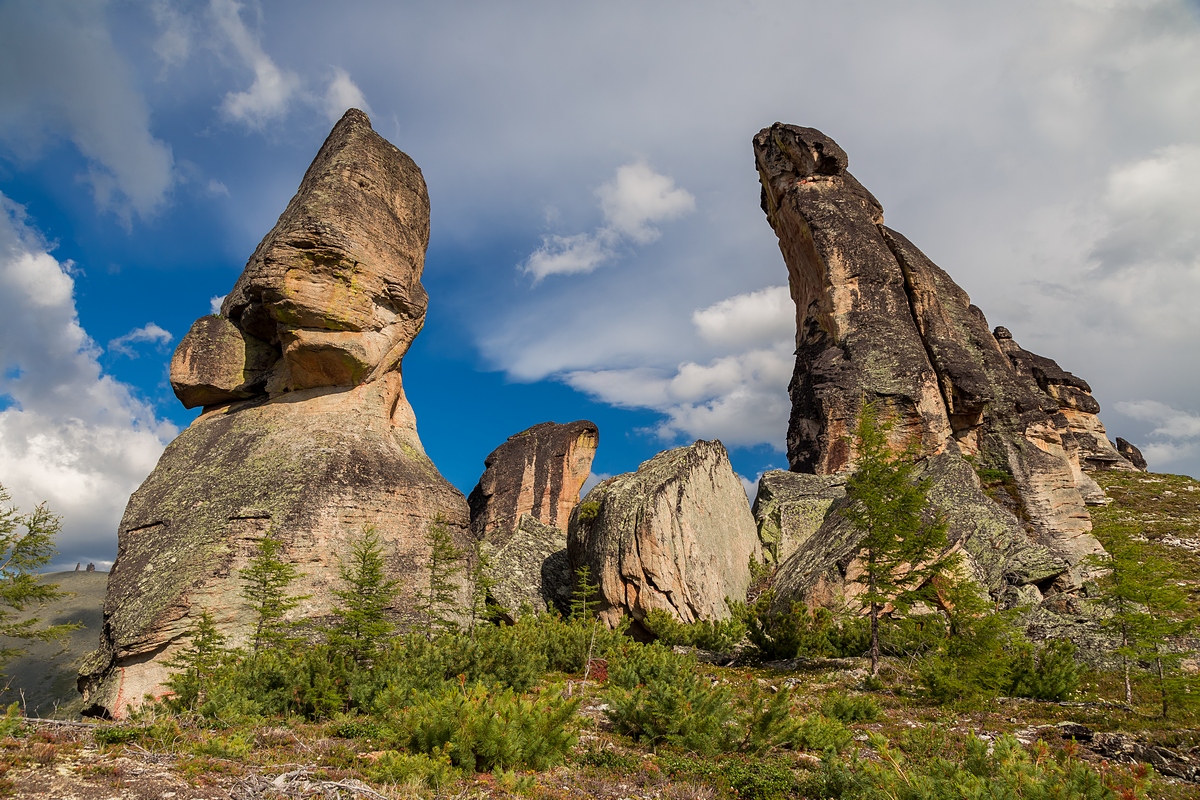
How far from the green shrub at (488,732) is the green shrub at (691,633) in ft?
31.5

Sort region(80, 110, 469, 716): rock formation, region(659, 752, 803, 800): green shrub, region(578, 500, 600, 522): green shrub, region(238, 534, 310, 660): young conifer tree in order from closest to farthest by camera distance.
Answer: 1. region(659, 752, 803, 800): green shrub
2. region(238, 534, 310, 660): young conifer tree
3. region(80, 110, 469, 716): rock formation
4. region(578, 500, 600, 522): green shrub

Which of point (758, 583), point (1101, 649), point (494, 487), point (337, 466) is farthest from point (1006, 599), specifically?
point (494, 487)

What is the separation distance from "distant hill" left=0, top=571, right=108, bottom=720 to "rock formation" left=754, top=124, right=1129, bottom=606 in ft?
82.9

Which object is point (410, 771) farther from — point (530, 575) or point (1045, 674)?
point (530, 575)

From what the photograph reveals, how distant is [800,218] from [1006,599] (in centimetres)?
2117

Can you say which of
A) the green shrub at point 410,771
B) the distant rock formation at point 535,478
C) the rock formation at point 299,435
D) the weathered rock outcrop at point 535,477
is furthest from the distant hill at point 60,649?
the weathered rock outcrop at point 535,477

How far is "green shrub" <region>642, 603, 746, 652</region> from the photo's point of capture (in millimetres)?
15828

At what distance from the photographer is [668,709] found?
7750 millimetres

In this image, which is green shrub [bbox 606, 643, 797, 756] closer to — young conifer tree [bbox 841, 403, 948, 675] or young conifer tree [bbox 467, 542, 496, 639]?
young conifer tree [bbox 841, 403, 948, 675]

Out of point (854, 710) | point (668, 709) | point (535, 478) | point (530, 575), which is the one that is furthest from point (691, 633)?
point (535, 478)

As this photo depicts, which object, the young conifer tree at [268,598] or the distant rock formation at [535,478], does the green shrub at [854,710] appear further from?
the distant rock formation at [535,478]

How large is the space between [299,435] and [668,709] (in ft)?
41.1

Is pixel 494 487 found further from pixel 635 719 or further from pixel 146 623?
→ pixel 635 719

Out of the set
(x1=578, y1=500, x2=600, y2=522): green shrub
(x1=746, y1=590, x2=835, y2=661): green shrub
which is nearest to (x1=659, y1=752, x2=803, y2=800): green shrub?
(x1=746, y1=590, x2=835, y2=661): green shrub
